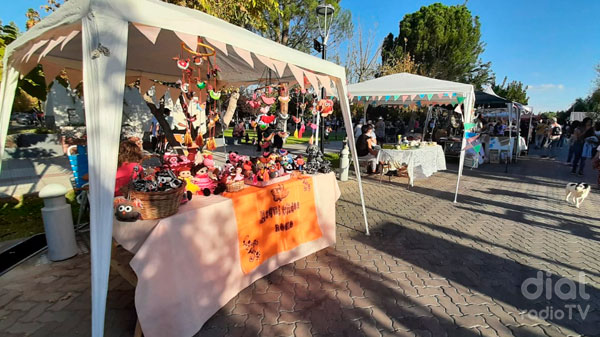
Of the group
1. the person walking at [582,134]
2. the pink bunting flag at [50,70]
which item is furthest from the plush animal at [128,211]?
the person walking at [582,134]

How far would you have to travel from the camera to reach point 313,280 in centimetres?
292

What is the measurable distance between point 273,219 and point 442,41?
24969 millimetres

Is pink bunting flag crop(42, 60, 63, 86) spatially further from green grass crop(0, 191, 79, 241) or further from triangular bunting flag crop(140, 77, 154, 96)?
green grass crop(0, 191, 79, 241)

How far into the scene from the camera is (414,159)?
6.58 metres

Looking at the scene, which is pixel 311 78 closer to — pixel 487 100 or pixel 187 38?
pixel 187 38

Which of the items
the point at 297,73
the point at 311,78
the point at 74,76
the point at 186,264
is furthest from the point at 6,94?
the point at 311,78

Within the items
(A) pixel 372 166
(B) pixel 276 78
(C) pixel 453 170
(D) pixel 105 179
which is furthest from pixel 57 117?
(C) pixel 453 170

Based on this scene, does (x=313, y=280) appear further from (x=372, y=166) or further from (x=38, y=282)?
(x=372, y=166)

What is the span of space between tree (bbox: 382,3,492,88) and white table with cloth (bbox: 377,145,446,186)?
55.3 ft

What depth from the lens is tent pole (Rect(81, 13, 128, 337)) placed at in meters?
1.56

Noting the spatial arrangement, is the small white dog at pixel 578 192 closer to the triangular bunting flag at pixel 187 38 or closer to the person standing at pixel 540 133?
the triangular bunting flag at pixel 187 38

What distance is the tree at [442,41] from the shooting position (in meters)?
22.5

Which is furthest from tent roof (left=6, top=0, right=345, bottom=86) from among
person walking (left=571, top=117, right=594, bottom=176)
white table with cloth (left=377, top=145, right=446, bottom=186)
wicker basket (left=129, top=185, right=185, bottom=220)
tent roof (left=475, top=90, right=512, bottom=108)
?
person walking (left=571, top=117, right=594, bottom=176)

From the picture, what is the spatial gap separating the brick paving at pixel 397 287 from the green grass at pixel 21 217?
1156 mm
